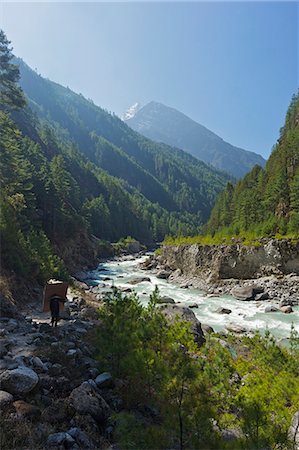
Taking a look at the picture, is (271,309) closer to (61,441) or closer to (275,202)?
(61,441)

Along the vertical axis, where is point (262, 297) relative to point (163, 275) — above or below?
above

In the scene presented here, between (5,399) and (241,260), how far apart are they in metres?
36.0

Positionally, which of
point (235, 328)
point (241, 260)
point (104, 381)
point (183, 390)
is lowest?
point (235, 328)

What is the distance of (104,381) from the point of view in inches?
308

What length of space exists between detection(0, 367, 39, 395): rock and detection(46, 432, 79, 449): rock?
1370 mm

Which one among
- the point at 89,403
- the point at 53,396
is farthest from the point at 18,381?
the point at 89,403

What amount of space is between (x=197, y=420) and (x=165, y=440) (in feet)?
2.41

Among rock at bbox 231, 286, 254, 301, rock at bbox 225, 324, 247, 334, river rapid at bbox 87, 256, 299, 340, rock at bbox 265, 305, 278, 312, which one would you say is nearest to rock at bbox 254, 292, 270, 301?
rock at bbox 231, 286, 254, 301

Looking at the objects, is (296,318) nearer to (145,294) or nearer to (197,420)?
(145,294)

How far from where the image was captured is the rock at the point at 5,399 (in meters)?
5.70

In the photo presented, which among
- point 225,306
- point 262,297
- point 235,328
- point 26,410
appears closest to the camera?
point 26,410

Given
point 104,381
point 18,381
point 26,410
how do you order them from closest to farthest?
point 26,410, point 18,381, point 104,381

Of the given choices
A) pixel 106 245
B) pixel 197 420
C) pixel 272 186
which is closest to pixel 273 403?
pixel 197 420

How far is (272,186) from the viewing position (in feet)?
166
